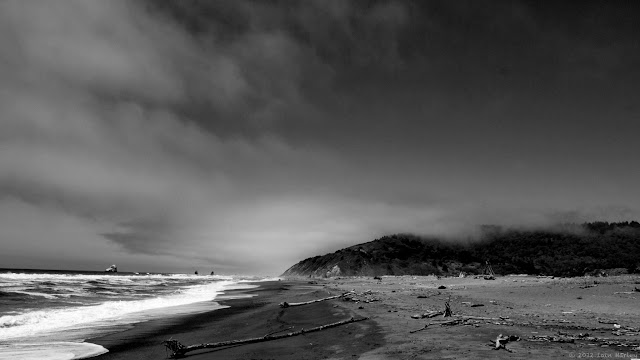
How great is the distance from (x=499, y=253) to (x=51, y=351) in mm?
148527

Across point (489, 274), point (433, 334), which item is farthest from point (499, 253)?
point (433, 334)

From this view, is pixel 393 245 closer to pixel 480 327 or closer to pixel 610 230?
pixel 610 230

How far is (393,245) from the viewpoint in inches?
6644

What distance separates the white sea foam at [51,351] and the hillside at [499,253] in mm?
92419

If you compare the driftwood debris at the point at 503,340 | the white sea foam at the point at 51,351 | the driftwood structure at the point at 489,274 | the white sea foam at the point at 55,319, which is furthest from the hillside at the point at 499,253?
the white sea foam at the point at 51,351

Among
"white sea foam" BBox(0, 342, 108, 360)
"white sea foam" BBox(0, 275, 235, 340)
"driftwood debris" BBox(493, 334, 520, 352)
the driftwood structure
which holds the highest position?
"driftwood debris" BBox(493, 334, 520, 352)

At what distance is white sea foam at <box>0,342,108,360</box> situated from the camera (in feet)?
43.0

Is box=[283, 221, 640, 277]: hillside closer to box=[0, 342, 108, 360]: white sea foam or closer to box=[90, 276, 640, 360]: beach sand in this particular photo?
box=[90, 276, 640, 360]: beach sand

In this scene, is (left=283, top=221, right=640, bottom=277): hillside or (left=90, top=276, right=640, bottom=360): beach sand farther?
(left=283, top=221, right=640, bottom=277): hillside

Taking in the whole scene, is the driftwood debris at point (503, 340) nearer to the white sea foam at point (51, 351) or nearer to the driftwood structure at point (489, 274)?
the white sea foam at point (51, 351)

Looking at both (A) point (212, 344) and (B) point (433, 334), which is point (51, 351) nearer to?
(A) point (212, 344)

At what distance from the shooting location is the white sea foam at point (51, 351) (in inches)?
516

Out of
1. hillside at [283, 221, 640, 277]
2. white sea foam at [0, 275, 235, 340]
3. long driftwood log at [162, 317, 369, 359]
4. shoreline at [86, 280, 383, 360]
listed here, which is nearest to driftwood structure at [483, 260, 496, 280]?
hillside at [283, 221, 640, 277]

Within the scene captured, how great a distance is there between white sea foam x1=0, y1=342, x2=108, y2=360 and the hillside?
9242 cm
